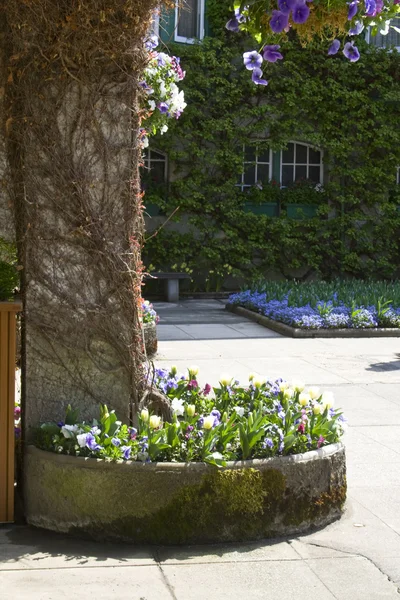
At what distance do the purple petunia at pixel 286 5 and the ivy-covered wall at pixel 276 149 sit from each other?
1313 cm

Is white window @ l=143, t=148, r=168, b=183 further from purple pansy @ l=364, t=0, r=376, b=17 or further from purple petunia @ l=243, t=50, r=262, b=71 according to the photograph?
purple pansy @ l=364, t=0, r=376, b=17

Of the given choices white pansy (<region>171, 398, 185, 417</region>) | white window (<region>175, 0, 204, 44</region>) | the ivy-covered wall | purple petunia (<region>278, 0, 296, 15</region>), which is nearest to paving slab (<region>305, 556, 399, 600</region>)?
white pansy (<region>171, 398, 185, 417</region>)

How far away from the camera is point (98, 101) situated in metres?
4.66

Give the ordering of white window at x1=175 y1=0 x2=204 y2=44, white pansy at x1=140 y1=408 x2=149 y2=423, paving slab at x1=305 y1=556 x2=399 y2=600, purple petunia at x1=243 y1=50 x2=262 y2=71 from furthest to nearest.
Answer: white window at x1=175 y1=0 x2=204 y2=44, white pansy at x1=140 y1=408 x2=149 y2=423, purple petunia at x1=243 y1=50 x2=262 y2=71, paving slab at x1=305 y1=556 x2=399 y2=600

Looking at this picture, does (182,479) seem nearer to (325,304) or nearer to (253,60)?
(253,60)

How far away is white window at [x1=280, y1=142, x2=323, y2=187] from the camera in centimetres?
1814

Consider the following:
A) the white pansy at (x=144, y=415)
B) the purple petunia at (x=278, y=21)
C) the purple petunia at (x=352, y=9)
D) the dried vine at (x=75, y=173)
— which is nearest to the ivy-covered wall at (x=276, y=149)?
the dried vine at (x=75, y=173)

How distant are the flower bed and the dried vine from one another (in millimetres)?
340

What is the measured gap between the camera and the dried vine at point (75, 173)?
4562mm

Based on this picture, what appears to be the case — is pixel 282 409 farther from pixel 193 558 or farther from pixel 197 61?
pixel 197 61

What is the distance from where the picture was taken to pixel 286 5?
11.3 ft

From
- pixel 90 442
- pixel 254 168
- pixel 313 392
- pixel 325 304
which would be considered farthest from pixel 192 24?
pixel 90 442

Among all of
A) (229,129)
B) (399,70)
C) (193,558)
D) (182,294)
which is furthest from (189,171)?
(193,558)

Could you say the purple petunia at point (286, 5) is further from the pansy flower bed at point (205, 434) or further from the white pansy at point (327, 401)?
the white pansy at point (327, 401)
